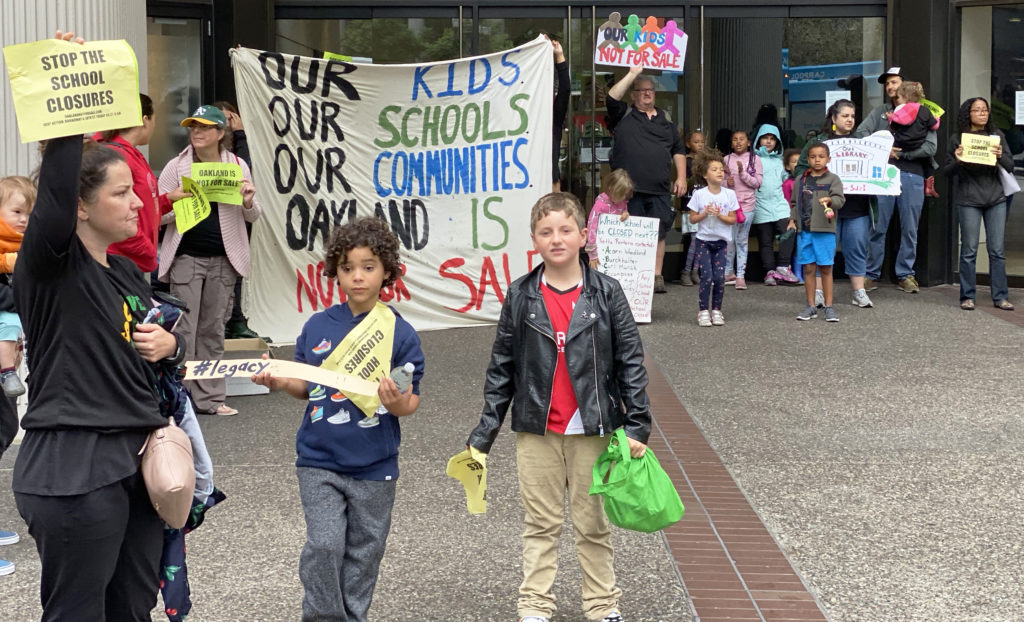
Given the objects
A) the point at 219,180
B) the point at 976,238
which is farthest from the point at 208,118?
the point at 976,238

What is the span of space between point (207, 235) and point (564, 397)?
159 inches

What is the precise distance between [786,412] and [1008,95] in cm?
686

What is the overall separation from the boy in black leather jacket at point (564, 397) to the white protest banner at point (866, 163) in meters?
7.87

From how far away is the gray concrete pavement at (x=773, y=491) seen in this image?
15.5ft

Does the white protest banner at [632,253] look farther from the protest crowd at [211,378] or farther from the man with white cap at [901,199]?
the protest crowd at [211,378]

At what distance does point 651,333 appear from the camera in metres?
10.8

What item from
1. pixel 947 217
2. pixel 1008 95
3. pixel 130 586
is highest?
pixel 1008 95

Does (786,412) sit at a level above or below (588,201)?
below

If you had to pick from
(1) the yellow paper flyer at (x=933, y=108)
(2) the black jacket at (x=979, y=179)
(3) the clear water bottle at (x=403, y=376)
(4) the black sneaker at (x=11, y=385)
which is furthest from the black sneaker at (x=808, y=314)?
(3) the clear water bottle at (x=403, y=376)

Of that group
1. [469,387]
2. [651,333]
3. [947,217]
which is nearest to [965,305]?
[947,217]

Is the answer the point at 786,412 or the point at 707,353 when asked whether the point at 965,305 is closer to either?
the point at 707,353

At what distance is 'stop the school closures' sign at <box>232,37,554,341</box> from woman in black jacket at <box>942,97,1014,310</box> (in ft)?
12.4

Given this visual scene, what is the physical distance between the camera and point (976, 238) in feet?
37.6

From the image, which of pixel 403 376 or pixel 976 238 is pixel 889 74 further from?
pixel 403 376
